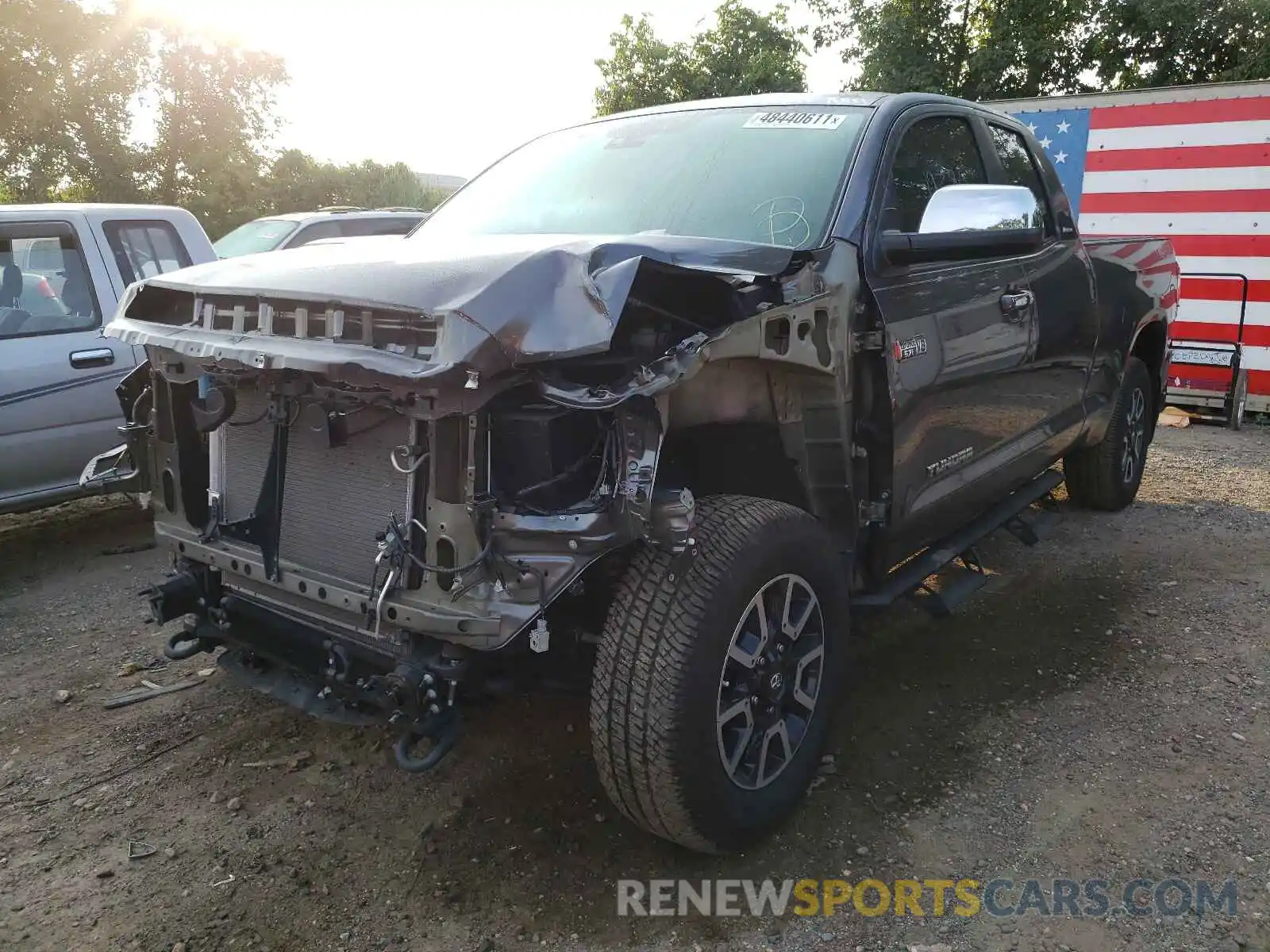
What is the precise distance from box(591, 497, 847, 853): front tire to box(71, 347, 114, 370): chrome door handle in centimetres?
393

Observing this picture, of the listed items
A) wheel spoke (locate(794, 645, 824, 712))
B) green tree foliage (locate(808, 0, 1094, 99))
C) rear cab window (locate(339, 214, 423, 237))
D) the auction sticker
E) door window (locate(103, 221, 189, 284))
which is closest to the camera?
wheel spoke (locate(794, 645, 824, 712))

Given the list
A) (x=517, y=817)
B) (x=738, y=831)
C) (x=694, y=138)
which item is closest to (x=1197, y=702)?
(x=738, y=831)

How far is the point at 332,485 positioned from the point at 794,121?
200cm

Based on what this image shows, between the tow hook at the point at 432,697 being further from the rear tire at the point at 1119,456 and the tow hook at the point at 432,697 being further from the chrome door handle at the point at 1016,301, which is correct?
the rear tire at the point at 1119,456

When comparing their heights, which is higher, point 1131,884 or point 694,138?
point 694,138

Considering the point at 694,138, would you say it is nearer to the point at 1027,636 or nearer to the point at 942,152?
the point at 942,152

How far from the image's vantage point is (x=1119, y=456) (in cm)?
546

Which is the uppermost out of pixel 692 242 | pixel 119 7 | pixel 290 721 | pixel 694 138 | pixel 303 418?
pixel 119 7

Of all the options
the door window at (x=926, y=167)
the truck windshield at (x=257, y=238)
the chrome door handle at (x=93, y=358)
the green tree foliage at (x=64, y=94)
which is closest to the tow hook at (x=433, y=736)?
the door window at (x=926, y=167)

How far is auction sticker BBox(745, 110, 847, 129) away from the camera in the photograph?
10.6 ft

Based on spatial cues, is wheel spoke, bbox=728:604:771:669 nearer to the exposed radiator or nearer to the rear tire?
the exposed radiator

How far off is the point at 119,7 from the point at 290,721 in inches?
862

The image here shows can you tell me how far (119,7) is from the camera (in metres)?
19.9

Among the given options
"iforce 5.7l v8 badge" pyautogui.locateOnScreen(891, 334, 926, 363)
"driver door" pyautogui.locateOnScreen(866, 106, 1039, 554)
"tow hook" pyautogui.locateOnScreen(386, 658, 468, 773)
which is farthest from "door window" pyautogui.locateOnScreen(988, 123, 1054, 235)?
"tow hook" pyautogui.locateOnScreen(386, 658, 468, 773)
